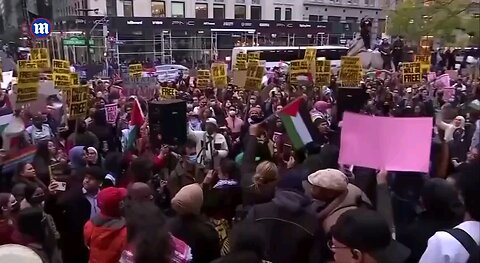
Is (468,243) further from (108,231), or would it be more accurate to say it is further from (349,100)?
(349,100)

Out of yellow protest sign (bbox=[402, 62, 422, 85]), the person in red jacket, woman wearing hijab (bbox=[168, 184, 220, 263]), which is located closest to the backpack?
woman wearing hijab (bbox=[168, 184, 220, 263])

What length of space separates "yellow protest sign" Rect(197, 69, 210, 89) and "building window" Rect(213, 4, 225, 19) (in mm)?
45597

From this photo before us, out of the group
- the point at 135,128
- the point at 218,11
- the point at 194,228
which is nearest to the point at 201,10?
the point at 218,11

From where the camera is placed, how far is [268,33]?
55.9 metres

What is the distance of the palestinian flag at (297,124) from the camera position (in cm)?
712

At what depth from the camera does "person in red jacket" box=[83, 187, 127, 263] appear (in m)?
4.66

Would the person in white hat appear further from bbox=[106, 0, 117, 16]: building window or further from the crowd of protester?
bbox=[106, 0, 117, 16]: building window

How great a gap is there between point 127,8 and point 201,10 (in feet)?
23.3

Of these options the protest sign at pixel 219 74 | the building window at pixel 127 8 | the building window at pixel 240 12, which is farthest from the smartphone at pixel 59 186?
the building window at pixel 240 12

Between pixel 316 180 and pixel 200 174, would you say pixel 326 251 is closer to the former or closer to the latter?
pixel 316 180

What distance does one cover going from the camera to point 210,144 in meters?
8.91

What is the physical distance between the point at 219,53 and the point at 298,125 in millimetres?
42925

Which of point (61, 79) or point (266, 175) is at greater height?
point (61, 79)

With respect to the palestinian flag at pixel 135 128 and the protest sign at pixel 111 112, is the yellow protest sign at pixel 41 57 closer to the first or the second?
the protest sign at pixel 111 112
